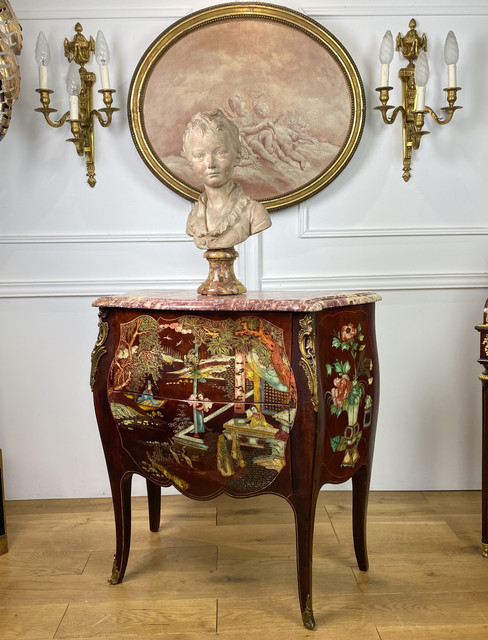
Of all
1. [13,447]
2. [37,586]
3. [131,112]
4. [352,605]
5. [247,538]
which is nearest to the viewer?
[352,605]

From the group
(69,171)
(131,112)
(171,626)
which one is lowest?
(171,626)

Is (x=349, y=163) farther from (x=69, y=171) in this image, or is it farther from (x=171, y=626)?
(x=171, y=626)

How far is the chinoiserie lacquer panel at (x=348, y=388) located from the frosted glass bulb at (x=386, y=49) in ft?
4.30

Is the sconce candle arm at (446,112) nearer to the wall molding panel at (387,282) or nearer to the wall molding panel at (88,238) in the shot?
the wall molding panel at (387,282)

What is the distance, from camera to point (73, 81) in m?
2.89

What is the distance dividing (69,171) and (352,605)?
7.46ft

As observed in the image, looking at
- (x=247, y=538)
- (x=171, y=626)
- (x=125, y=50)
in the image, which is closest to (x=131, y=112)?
(x=125, y=50)

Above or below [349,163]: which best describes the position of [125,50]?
above

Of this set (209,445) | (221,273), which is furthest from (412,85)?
(209,445)

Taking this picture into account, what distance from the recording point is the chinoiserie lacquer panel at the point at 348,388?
2088mm

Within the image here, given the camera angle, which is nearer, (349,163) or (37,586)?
(37,586)

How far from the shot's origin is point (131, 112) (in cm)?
300

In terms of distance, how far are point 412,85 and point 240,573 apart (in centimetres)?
227

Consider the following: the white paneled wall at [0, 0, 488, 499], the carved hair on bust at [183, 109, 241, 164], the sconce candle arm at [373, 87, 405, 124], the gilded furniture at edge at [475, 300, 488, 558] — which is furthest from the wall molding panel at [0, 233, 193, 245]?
the gilded furniture at edge at [475, 300, 488, 558]
